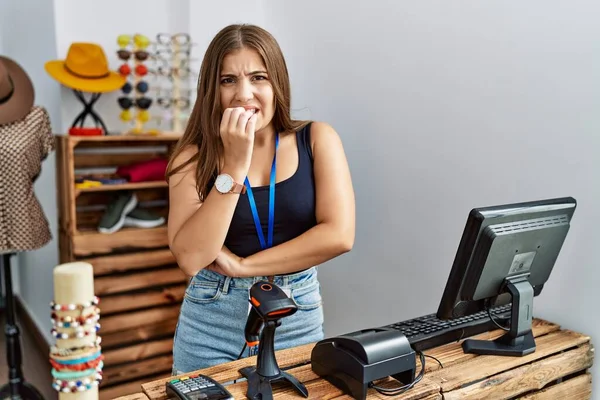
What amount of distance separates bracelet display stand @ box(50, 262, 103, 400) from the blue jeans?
2.57ft

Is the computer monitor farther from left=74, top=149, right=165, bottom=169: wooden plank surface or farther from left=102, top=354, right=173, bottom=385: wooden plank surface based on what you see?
left=74, top=149, right=165, bottom=169: wooden plank surface

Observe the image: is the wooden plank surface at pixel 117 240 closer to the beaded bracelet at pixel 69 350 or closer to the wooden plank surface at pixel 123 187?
the wooden plank surface at pixel 123 187

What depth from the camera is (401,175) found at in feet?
6.72

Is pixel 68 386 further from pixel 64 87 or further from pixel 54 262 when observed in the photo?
Answer: pixel 54 262

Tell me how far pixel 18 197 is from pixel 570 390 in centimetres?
220

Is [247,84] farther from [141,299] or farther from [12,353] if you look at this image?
[12,353]

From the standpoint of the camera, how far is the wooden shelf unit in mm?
2641

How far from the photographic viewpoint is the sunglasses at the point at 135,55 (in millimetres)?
2664

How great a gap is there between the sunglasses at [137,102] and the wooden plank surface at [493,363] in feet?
6.50

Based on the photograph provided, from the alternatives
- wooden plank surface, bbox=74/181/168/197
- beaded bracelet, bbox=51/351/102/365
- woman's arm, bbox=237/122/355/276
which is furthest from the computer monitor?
wooden plank surface, bbox=74/181/168/197

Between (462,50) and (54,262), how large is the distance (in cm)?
246

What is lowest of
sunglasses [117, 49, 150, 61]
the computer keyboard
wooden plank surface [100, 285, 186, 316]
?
wooden plank surface [100, 285, 186, 316]

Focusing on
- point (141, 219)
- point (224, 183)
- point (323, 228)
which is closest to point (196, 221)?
point (224, 183)

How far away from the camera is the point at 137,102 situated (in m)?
2.75
